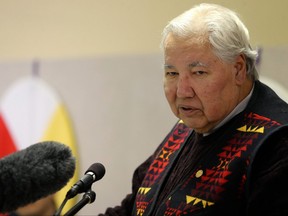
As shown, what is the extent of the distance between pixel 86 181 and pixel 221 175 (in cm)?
33

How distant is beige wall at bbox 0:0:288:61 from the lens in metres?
1.69

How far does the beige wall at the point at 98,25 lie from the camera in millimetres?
1687

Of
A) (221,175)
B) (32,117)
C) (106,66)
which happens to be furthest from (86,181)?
(32,117)

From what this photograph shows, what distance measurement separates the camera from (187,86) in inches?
46.8

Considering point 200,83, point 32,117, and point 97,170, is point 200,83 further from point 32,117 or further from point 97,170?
point 32,117

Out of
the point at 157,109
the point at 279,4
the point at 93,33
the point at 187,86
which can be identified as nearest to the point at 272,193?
the point at 187,86

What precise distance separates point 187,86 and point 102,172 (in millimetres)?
319

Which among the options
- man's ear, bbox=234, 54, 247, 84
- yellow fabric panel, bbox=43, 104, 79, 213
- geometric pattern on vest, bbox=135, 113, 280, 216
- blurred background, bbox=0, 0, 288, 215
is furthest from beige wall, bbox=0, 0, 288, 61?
geometric pattern on vest, bbox=135, 113, 280, 216

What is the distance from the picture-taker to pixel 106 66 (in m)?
2.30

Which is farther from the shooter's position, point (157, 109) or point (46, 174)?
A: point (157, 109)

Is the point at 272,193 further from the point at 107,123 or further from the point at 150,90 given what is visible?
the point at 107,123

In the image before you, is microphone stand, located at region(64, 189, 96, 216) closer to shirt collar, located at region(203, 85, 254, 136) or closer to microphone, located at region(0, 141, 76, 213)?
microphone, located at region(0, 141, 76, 213)

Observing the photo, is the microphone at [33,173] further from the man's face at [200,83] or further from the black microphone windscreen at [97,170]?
the man's face at [200,83]

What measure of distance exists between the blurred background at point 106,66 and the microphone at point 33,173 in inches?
38.1
